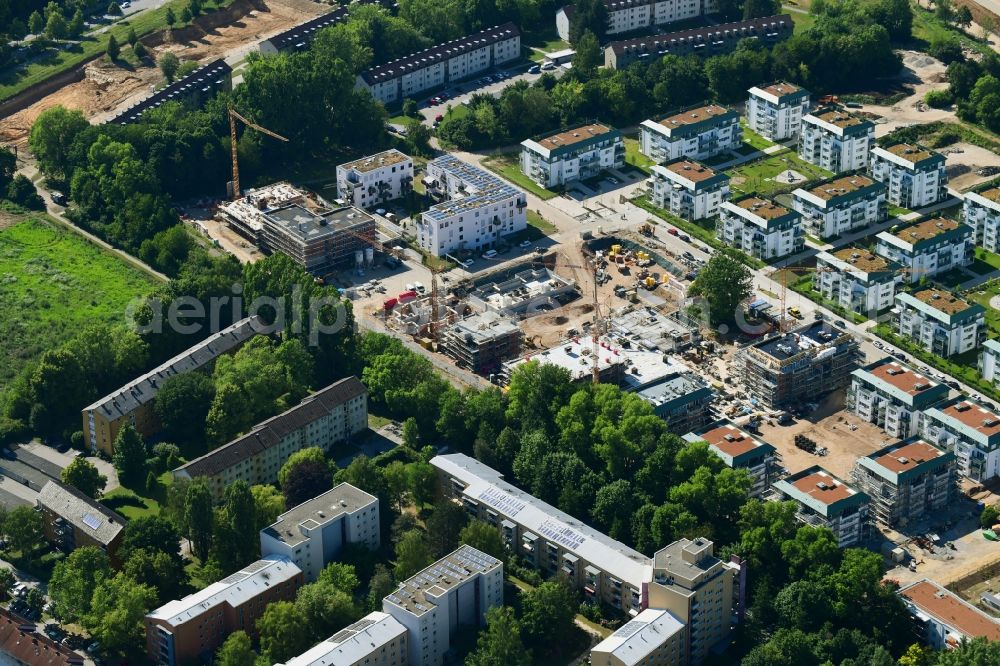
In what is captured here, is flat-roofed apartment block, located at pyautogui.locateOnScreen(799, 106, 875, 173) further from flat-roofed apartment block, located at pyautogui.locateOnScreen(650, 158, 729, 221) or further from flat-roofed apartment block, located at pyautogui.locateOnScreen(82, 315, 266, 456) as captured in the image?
flat-roofed apartment block, located at pyautogui.locateOnScreen(82, 315, 266, 456)

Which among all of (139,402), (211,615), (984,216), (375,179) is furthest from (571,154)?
(211,615)

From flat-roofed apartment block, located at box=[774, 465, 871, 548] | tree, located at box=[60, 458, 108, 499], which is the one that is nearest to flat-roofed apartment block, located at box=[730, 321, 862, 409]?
flat-roofed apartment block, located at box=[774, 465, 871, 548]

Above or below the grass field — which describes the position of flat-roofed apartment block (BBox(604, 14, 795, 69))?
above

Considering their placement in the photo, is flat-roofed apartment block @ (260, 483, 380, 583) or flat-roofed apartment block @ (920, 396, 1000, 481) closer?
flat-roofed apartment block @ (260, 483, 380, 583)

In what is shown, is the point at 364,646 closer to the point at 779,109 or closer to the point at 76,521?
the point at 76,521

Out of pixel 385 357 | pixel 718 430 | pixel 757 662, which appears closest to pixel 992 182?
pixel 718 430

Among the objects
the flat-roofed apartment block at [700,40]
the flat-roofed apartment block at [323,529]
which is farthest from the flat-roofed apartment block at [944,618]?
the flat-roofed apartment block at [700,40]
